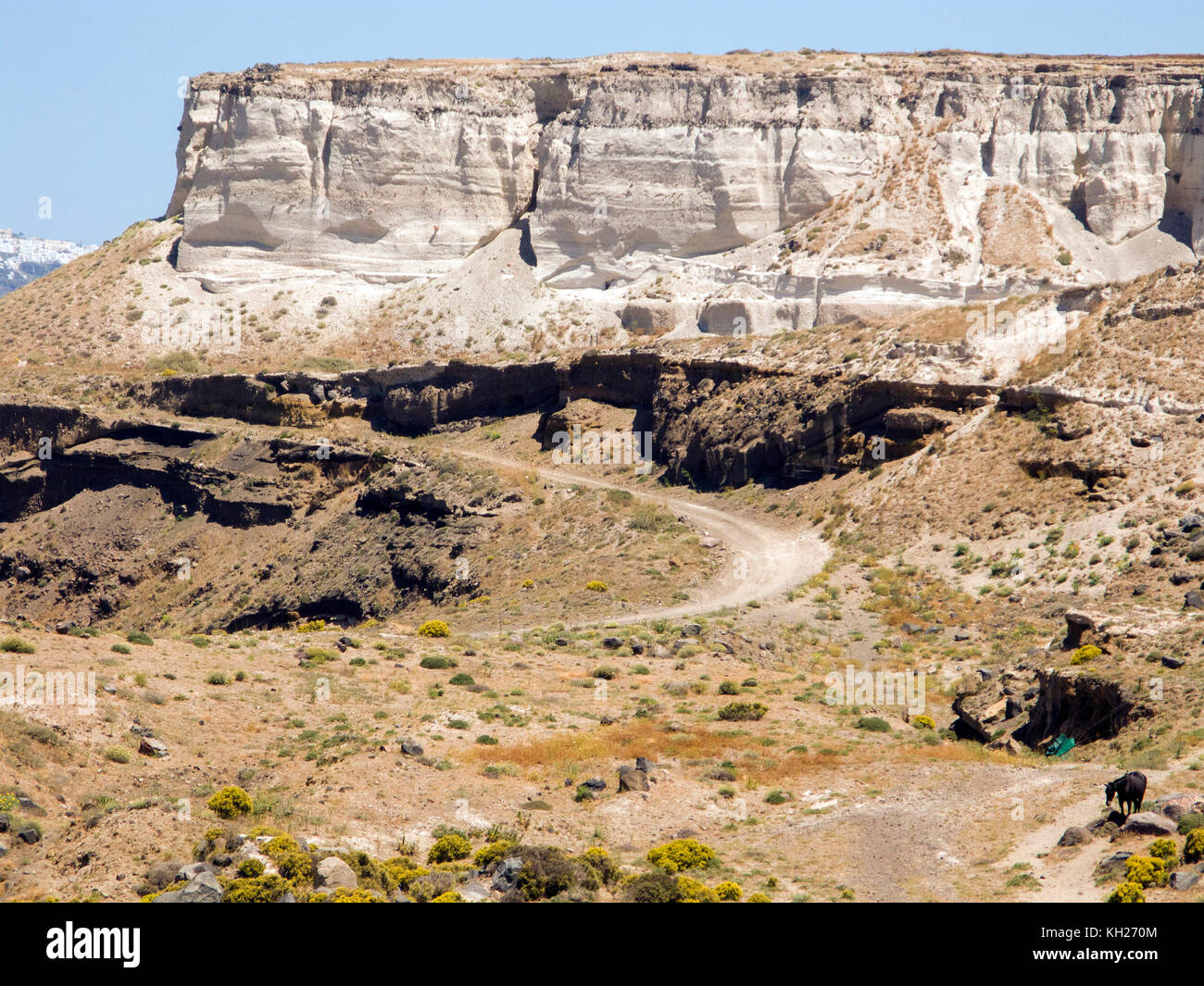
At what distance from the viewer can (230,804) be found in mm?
24188

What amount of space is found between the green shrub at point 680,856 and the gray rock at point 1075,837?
6.09 meters

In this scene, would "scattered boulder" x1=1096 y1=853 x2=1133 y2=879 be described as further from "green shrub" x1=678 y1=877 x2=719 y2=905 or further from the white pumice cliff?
the white pumice cliff

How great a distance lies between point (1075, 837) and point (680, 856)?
6802mm

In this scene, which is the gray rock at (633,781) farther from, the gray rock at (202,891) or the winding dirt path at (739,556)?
the winding dirt path at (739,556)

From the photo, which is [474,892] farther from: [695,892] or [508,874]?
[695,892]

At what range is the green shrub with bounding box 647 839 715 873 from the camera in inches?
888

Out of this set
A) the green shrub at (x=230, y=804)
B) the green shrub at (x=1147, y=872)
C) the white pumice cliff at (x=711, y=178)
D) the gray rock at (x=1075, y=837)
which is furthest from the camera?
the white pumice cliff at (x=711, y=178)

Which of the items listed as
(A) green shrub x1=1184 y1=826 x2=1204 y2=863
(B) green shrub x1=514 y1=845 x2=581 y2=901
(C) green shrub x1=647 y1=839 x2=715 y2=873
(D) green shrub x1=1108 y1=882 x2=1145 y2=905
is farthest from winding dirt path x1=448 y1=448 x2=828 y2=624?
(D) green shrub x1=1108 y1=882 x2=1145 y2=905

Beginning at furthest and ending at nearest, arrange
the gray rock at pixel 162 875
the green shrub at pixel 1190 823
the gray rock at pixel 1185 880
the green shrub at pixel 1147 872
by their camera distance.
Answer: the green shrub at pixel 1190 823
the gray rock at pixel 162 875
the green shrub at pixel 1147 872
the gray rock at pixel 1185 880

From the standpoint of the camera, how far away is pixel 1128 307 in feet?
195

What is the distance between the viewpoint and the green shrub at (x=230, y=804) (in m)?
24.1

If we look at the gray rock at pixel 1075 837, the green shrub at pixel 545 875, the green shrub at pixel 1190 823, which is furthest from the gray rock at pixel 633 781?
the green shrub at pixel 1190 823

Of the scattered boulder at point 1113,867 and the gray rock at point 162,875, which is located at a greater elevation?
the scattered boulder at point 1113,867
